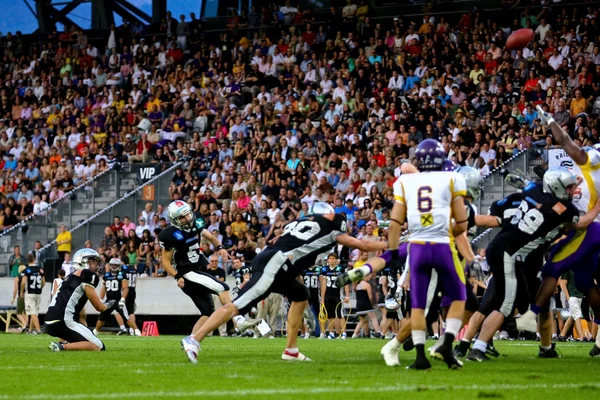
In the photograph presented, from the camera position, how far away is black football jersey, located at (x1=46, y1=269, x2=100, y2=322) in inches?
535

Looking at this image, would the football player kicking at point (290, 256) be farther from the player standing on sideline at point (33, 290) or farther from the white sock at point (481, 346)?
the player standing on sideline at point (33, 290)

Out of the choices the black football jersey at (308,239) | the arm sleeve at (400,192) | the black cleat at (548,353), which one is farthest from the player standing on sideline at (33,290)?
the arm sleeve at (400,192)

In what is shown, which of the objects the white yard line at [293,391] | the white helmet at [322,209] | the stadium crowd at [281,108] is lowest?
the white yard line at [293,391]

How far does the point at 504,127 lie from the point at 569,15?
17.7ft

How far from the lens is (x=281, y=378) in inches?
347

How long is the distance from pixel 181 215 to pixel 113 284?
9.61 meters

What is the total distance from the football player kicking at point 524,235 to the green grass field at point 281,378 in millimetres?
474

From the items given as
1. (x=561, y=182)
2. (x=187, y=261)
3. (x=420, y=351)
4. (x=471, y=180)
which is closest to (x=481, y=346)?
(x=420, y=351)

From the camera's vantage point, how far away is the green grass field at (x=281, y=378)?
755 centimetres

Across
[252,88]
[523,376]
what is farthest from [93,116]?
[523,376]

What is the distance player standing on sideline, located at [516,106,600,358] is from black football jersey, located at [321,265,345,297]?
30.8ft

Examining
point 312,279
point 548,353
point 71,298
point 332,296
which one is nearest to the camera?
point 548,353

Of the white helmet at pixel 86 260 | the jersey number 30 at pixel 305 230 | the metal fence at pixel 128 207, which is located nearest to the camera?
the jersey number 30 at pixel 305 230

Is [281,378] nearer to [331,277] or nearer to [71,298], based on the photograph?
[71,298]
